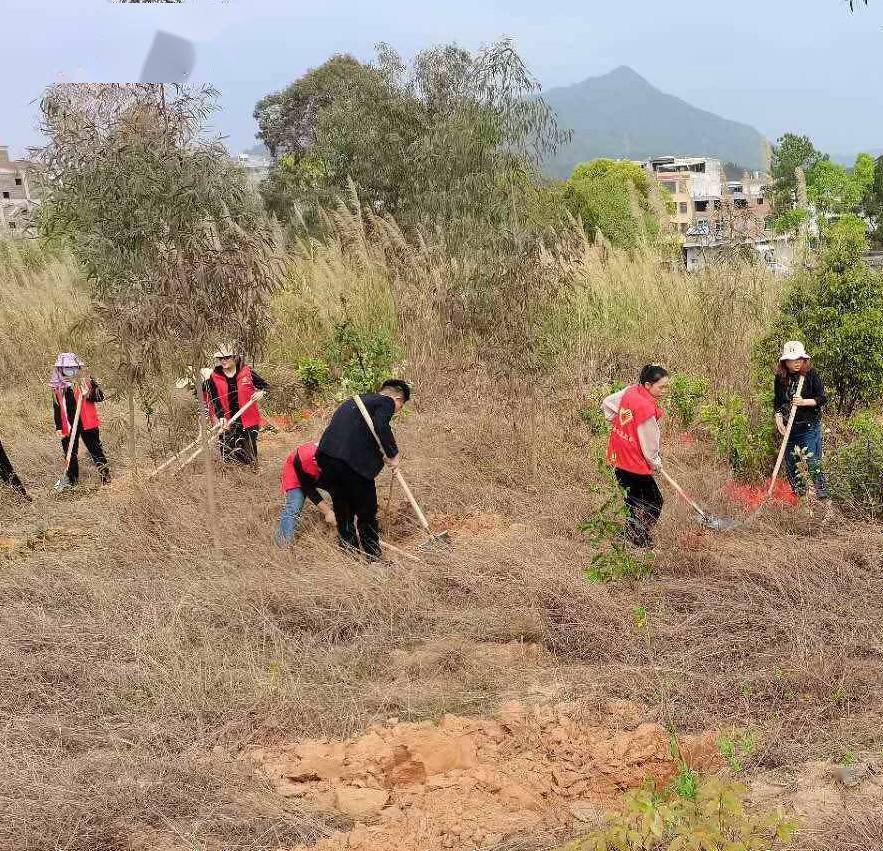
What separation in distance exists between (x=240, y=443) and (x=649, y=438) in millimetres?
3788

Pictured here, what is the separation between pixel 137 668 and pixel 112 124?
6092 mm

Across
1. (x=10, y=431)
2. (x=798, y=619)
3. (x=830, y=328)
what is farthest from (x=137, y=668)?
(x=10, y=431)

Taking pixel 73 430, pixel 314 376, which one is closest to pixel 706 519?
pixel 73 430

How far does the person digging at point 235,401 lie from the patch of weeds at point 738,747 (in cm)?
513

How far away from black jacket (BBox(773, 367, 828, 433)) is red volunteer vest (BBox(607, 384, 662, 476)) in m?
1.52

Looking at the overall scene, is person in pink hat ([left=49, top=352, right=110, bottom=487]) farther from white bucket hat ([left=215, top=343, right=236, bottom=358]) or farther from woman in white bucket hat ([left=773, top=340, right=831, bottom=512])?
woman in white bucket hat ([left=773, top=340, right=831, bottom=512])

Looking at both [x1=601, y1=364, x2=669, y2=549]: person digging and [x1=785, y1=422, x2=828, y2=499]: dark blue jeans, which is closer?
[x1=601, y1=364, x2=669, y2=549]: person digging

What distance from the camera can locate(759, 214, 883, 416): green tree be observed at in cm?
741

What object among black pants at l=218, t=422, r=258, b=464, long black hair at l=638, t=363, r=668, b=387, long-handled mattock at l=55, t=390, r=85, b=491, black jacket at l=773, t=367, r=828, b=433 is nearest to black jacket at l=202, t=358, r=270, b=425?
black pants at l=218, t=422, r=258, b=464

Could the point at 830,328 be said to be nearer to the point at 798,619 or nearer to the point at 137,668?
the point at 798,619

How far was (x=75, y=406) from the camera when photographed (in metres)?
8.43

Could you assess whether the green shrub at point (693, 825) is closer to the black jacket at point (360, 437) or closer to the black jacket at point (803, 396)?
the black jacket at point (360, 437)

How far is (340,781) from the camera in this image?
12.2 ft

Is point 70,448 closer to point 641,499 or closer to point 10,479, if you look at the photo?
point 10,479
